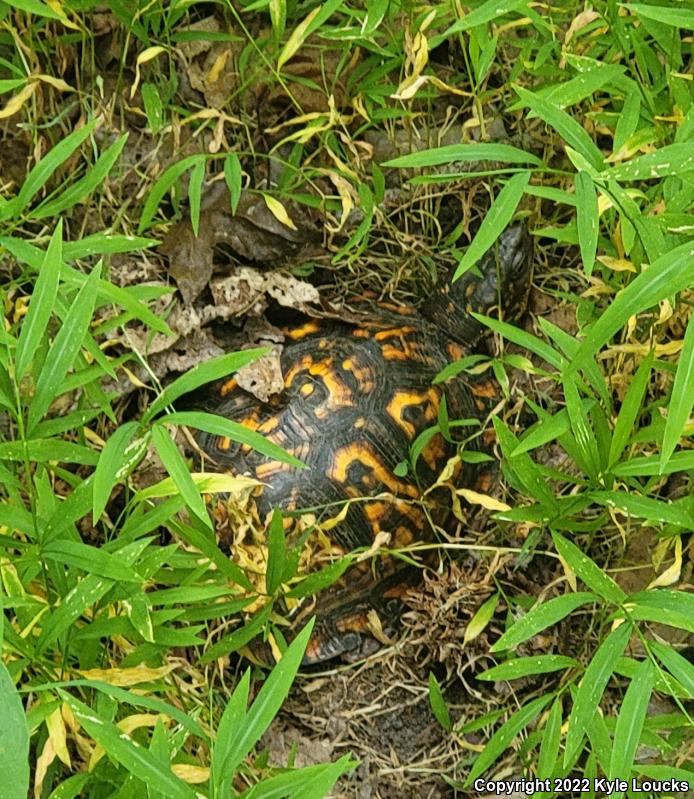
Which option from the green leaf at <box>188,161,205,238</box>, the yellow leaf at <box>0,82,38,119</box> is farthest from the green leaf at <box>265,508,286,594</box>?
the yellow leaf at <box>0,82,38,119</box>

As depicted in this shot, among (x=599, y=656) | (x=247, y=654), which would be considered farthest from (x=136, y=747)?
(x=247, y=654)

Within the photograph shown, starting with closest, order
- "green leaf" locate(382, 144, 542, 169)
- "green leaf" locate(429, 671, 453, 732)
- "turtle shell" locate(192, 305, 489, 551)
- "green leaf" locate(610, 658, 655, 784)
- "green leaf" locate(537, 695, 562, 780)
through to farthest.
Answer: "green leaf" locate(610, 658, 655, 784), "green leaf" locate(382, 144, 542, 169), "green leaf" locate(537, 695, 562, 780), "green leaf" locate(429, 671, 453, 732), "turtle shell" locate(192, 305, 489, 551)

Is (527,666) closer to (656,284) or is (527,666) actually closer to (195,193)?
(656,284)

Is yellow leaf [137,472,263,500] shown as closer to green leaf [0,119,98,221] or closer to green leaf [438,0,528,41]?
green leaf [0,119,98,221]

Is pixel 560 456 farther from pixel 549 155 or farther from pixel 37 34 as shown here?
pixel 37 34

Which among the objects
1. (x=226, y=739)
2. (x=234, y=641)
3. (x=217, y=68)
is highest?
(x=217, y=68)

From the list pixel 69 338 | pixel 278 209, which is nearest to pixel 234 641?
pixel 69 338

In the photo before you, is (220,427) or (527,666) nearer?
(220,427)
